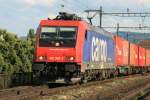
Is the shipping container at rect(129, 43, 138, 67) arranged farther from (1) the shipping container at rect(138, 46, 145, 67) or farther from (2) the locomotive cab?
(2) the locomotive cab

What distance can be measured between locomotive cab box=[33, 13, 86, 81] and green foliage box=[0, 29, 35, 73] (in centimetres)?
1021

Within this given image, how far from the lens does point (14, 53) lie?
3284 centimetres

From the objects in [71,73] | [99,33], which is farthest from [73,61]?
[99,33]

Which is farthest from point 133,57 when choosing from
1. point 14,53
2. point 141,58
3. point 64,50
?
point 64,50

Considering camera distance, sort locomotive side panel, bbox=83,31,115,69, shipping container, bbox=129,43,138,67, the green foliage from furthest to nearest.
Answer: shipping container, bbox=129,43,138,67 → the green foliage → locomotive side panel, bbox=83,31,115,69

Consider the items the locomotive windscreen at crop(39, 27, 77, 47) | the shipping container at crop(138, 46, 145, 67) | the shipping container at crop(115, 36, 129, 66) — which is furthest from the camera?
the shipping container at crop(138, 46, 145, 67)

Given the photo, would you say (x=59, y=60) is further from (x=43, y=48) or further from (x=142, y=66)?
(x=142, y=66)

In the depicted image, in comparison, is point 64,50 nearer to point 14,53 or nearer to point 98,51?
point 98,51

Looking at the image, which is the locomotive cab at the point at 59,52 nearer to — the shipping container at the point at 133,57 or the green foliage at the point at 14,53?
the green foliage at the point at 14,53

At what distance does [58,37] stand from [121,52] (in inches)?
624

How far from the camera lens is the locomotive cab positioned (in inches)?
837

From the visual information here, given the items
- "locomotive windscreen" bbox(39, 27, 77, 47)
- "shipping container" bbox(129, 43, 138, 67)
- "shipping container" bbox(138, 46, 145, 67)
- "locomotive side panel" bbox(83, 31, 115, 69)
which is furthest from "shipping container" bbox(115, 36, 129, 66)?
"locomotive windscreen" bbox(39, 27, 77, 47)

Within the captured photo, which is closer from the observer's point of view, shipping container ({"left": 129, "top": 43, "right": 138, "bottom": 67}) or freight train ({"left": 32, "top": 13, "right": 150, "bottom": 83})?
freight train ({"left": 32, "top": 13, "right": 150, "bottom": 83})

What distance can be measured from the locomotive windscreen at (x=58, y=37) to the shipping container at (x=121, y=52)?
1252 cm
